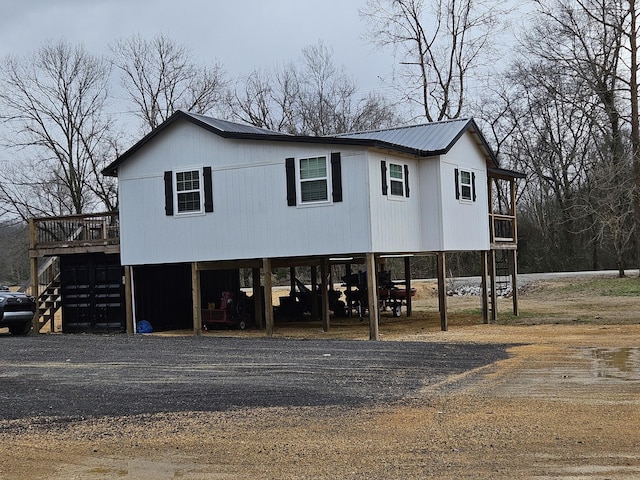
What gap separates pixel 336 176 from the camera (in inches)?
785

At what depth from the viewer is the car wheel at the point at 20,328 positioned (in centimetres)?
2331

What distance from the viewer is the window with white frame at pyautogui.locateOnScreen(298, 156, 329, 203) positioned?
20.2 meters

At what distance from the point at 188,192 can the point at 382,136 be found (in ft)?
20.6

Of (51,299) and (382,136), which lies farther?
(51,299)

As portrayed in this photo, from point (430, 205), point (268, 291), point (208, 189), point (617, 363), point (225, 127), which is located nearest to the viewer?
point (617, 363)

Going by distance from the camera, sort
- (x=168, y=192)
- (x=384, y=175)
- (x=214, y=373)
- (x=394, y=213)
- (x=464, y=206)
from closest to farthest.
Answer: (x=214, y=373) < (x=384, y=175) < (x=394, y=213) < (x=168, y=192) < (x=464, y=206)

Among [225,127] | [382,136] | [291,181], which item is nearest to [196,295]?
[291,181]

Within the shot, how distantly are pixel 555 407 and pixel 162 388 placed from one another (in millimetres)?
5549

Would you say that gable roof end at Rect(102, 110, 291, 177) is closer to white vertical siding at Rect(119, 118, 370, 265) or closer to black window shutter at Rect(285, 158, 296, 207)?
white vertical siding at Rect(119, 118, 370, 265)

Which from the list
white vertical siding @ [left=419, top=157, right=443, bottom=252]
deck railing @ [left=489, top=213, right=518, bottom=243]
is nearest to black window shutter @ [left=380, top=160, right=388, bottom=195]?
white vertical siding @ [left=419, top=157, right=443, bottom=252]

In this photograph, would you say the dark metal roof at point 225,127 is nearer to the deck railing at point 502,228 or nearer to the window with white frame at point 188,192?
the window with white frame at point 188,192

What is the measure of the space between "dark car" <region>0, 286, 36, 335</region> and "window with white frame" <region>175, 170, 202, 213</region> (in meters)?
5.08

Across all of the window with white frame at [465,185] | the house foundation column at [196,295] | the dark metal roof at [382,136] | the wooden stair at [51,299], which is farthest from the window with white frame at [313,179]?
the wooden stair at [51,299]

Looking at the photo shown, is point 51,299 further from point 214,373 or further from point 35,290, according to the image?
point 214,373
